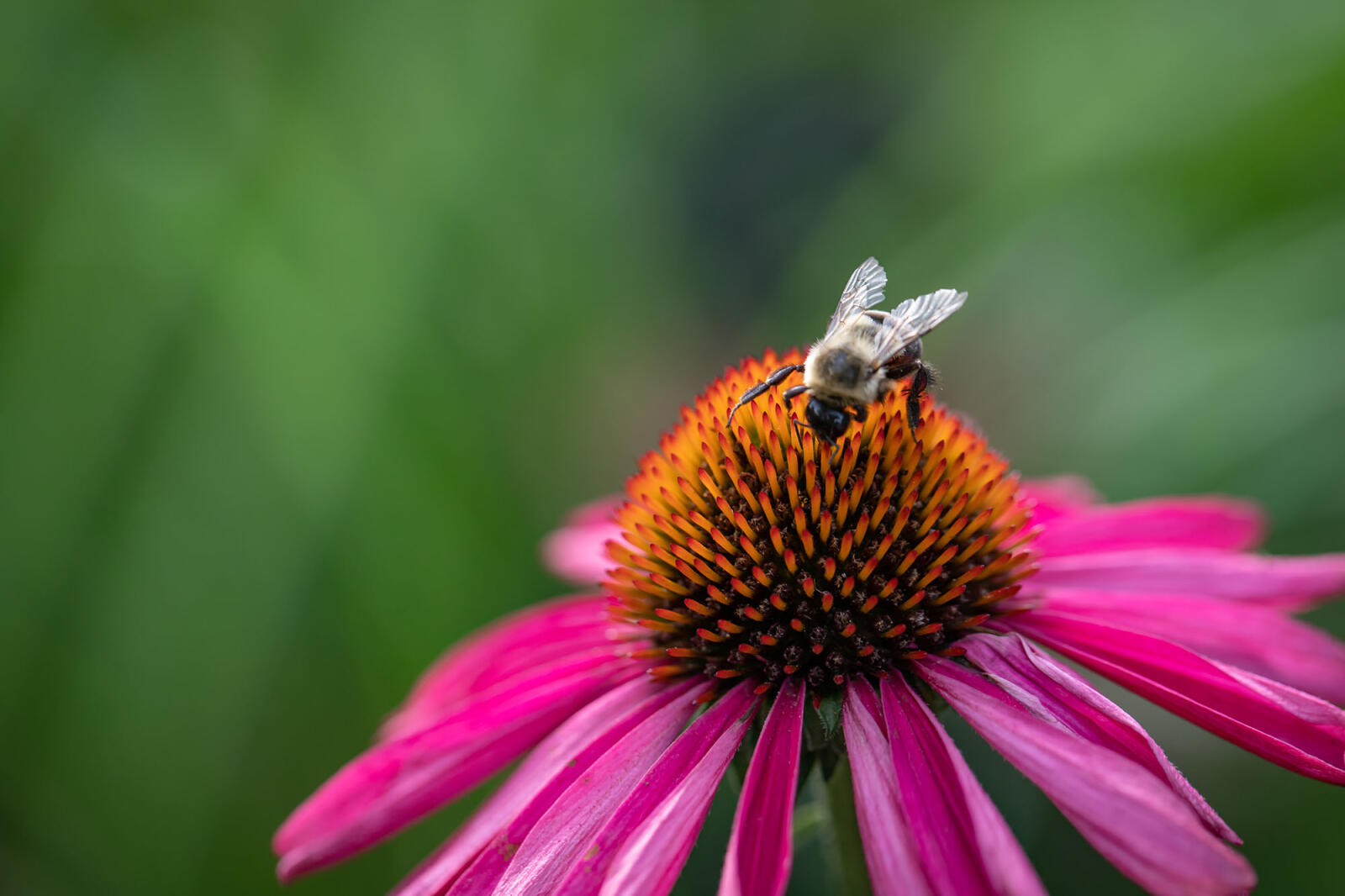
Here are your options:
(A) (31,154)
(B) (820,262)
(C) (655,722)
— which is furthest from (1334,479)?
(A) (31,154)

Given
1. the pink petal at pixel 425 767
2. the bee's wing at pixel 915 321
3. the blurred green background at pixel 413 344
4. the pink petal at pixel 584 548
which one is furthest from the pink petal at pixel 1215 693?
the blurred green background at pixel 413 344

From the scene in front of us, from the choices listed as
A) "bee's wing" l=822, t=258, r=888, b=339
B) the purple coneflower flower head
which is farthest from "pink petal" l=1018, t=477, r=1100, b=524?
"bee's wing" l=822, t=258, r=888, b=339

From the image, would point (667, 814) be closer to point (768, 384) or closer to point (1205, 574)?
point (768, 384)

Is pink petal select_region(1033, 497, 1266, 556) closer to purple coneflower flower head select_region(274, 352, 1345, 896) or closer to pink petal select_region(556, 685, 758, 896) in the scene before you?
purple coneflower flower head select_region(274, 352, 1345, 896)

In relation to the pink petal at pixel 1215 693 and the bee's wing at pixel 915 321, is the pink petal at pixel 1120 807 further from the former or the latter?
the bee's wing at pixel 915 321

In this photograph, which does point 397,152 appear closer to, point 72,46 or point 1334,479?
point 72,46

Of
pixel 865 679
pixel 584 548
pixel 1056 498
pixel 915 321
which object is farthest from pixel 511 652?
pixel 1056 498
